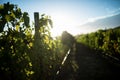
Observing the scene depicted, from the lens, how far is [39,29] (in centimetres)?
973

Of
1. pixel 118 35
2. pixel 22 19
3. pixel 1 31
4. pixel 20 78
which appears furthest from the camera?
pixel 118 35

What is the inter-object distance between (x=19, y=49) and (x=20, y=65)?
64 cm

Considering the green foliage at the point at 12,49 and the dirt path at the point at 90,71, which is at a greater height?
the green foliage at the point at 12,49

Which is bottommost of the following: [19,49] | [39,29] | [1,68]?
[1,68]

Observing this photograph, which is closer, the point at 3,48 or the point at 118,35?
the point at 3,48

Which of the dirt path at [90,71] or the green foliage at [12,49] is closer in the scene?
the green foliage at [12,49]

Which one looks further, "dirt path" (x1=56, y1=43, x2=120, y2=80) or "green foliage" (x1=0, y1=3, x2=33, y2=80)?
"dirt path" (x1=56, y1=43, x2=120, y2=80)

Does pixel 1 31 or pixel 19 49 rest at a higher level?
pixel 1 31

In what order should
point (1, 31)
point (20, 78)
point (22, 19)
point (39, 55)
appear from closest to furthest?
point (1, 31), point (20, 78), point (22, 19), point (39, 55)

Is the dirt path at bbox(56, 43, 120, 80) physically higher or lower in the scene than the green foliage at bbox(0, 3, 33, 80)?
lower

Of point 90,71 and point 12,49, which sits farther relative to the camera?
point 90,71

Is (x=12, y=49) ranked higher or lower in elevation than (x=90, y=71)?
higher

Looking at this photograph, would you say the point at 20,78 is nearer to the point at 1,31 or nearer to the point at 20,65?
the point at 20,65

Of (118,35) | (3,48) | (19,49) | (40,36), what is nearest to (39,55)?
(40,36)
